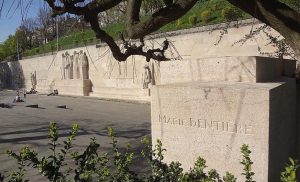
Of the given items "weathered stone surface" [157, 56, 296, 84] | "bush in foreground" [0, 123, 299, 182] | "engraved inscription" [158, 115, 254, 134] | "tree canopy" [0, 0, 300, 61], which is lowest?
"bush in foreground" [0, 123, 299, 182]

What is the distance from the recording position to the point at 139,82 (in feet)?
67.4

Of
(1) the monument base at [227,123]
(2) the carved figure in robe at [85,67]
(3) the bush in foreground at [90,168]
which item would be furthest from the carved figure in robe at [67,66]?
(3) the bush in foreground at [90,168]

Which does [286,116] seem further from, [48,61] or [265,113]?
[48,61]

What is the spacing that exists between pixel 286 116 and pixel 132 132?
6618 millimetres

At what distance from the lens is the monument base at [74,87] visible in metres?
25.2

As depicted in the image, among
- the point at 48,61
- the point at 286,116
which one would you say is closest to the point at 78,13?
the point at 286,116

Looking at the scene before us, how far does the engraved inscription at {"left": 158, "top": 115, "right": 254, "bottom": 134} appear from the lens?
275 centimetres

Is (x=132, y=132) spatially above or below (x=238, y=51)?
below

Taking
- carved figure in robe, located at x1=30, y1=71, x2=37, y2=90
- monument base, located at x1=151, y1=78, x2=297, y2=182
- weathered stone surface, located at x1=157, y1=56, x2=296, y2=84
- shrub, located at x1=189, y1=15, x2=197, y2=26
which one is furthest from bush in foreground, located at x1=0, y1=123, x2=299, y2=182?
carved figure in robe, located at x1=30, y1=71, x2=37, y2=90

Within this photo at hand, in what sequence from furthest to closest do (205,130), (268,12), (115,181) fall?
(268,12)
(205,130)
(115,181)

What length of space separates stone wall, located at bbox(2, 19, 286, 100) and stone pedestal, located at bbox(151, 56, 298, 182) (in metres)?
5.21

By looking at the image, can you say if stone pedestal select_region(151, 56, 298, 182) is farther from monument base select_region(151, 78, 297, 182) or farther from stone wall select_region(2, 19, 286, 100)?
stone wall select_region(2, 19, 286, 100)

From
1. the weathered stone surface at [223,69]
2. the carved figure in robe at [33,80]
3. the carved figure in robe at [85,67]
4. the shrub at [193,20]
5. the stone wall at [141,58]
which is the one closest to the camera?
the weathered stone surface at [223,69]

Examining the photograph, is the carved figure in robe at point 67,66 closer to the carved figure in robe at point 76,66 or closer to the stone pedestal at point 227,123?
the carved figure in robe at point 76,66
